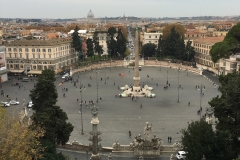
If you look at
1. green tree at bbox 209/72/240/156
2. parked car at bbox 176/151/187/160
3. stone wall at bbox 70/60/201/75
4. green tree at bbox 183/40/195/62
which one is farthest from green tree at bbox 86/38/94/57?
green tree at bbox 209/72/240/156

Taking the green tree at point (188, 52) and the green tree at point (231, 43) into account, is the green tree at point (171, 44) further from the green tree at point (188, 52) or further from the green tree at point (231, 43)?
the green tree at point (231, 43)

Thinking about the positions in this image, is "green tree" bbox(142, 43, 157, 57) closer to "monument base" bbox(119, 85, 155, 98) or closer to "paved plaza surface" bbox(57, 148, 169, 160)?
"monument base" bbox(119, 85, 155, 98)

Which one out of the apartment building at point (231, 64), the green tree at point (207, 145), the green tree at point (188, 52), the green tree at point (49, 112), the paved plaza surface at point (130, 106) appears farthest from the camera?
the green tree at point (188, 52)

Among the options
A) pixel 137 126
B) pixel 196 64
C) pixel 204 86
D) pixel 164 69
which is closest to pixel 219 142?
pixel 137 126

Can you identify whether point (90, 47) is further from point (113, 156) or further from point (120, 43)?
point (113, 156)

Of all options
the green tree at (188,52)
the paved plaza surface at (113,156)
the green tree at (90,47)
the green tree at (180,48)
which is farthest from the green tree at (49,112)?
the green tree at (188,52)

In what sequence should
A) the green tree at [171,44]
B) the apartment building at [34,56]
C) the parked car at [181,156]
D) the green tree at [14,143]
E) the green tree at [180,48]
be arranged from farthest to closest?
1. the green tree at [171,44]
2. the green tree at [180,48]
3. the apartment building at [34,56]
4. the parked car at [181,156]
5. the green tree at [14,143]
